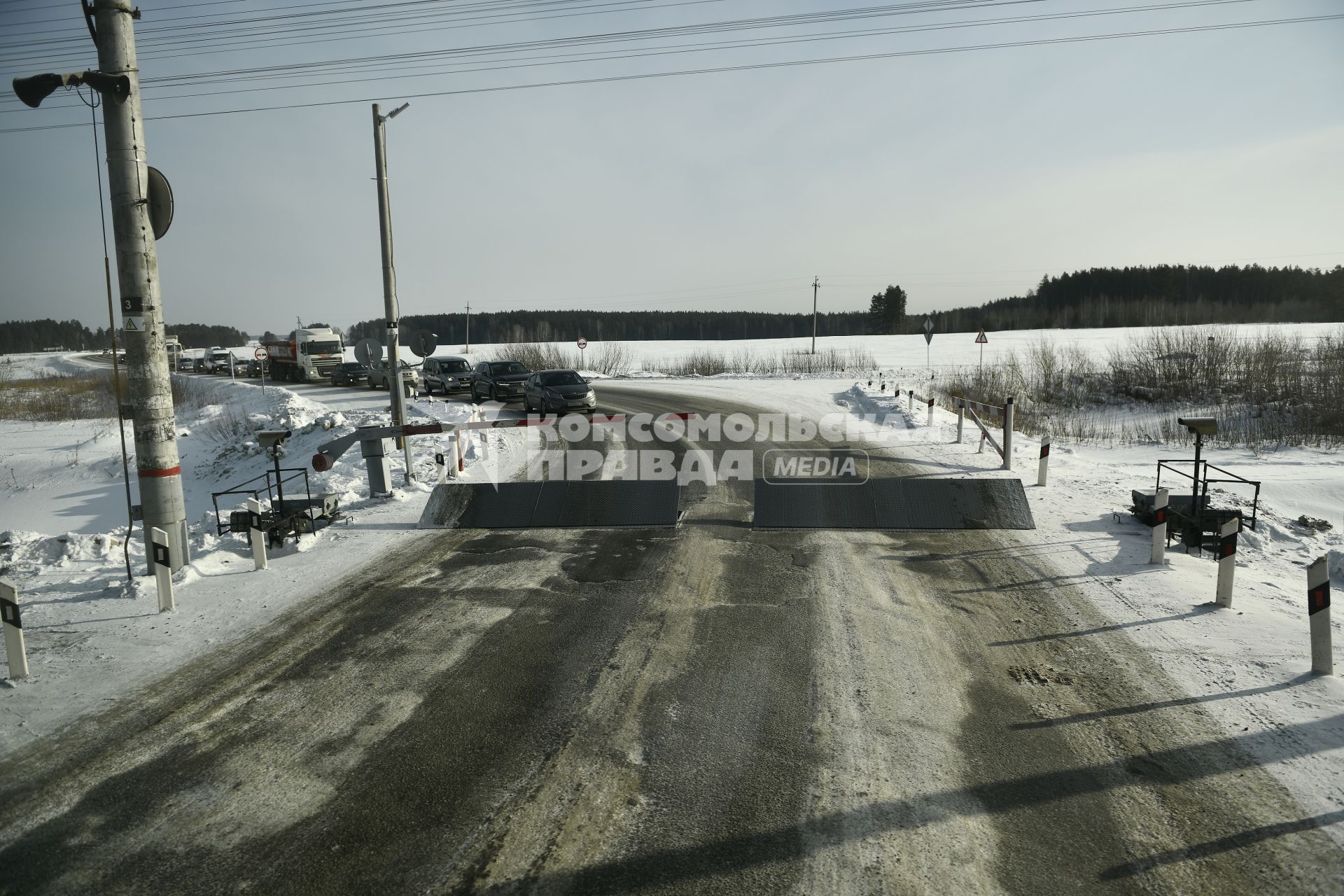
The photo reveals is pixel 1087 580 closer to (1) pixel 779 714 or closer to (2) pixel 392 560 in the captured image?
(1) pixel 779 714

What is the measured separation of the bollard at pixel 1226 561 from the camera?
273 inches

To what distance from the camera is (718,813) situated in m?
4.12

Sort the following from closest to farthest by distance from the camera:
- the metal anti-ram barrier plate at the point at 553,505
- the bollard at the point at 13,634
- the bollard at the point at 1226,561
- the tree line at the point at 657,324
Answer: the bollard at the point at 13,634
the bollard at the point at 1226,561
the metal anti-ram barrier plate at the point at 553,505
the tree line at the point at 657,324

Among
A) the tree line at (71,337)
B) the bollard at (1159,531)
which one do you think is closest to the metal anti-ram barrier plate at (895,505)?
the bollard at (1159,531)

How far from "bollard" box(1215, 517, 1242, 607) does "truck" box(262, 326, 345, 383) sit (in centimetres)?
4024

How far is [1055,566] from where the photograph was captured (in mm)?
8492

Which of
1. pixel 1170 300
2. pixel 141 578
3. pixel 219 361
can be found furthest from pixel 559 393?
pixel 1170 300

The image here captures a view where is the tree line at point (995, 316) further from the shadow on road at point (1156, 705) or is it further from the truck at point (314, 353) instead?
the shadow on road at point (1156, 705)

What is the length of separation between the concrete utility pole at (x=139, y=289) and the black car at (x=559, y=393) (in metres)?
14.4

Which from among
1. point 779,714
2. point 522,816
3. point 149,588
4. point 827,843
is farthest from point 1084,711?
point 149,588

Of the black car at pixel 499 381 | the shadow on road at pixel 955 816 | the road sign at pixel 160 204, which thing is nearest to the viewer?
the shadow on road at pixel 955 816

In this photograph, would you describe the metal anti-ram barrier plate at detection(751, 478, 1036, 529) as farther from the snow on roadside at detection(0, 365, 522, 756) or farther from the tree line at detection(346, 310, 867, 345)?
the tree line at detection(346, 310, 867, 345)

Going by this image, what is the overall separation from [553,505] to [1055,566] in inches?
260

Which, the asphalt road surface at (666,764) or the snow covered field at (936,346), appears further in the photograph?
the snow covered field at (936,346)
